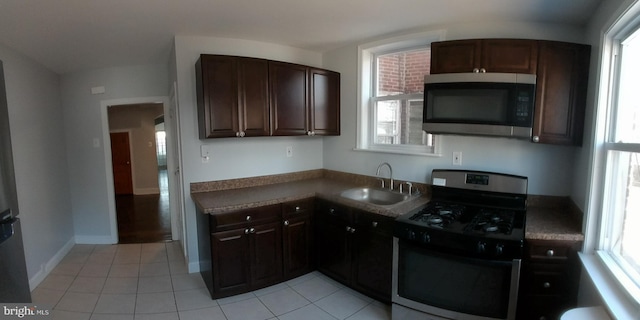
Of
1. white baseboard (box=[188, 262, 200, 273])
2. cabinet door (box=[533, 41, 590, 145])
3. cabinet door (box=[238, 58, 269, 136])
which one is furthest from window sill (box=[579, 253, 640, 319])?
white baseboard (box=[188, 262, 200, 273])

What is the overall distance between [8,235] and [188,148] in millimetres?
1362

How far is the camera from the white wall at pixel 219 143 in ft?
9.11

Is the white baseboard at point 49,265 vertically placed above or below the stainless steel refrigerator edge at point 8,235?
below

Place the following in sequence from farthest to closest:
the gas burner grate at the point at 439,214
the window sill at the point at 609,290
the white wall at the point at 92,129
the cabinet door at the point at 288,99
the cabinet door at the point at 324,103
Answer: the white wall at the point at 92,129 < the cabinet door at the point at 324,103 < the cabinet door at the point at 288,99 < the gas burner grate at the point at 439,214 < the window sill at the point at 609,290

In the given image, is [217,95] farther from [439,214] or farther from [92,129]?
[92,129]

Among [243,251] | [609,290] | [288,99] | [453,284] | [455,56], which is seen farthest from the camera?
[288,99]

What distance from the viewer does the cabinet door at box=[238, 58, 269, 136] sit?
8.84 feet

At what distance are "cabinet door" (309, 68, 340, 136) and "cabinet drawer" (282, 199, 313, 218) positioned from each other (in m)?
0.79

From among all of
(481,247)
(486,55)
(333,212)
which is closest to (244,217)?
(333,212)

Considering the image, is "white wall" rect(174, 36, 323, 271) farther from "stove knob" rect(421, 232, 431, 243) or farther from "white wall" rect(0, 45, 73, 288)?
"stove knob" rect(421, 232, 431, 243)

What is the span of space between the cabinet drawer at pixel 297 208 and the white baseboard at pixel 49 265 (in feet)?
7.98

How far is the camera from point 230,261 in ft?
8.04

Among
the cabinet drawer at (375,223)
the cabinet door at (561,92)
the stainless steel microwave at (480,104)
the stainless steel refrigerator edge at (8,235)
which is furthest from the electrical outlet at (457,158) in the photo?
the stainless steel refrigerator edge at (8,235)

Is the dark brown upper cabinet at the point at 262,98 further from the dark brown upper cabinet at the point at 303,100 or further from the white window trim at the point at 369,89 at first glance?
the white window trim at the point at 369,89
